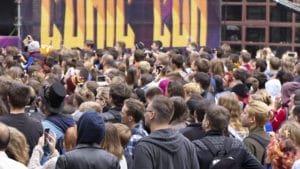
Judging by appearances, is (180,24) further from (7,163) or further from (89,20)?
(7,163)

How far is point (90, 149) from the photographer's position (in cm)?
593

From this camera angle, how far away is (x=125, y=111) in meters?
7.52

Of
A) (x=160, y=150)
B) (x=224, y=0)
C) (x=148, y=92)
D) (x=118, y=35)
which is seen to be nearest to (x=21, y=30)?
(x=118, y=35)

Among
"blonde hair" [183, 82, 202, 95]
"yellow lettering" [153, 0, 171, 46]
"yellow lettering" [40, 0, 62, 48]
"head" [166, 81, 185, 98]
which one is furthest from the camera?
"yellow lettering" [153, 0, 171, 46]

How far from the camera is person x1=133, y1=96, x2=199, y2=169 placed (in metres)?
6.21

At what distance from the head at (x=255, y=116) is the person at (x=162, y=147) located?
134 centimetres

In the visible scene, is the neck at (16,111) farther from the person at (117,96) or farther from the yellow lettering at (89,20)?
the yellow lettering at (89,20)

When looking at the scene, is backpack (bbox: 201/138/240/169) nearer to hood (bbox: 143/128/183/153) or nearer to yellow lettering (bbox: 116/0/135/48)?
hood (bbox: 143/128/183/153)

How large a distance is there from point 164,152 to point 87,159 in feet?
2.27

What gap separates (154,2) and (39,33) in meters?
3.06

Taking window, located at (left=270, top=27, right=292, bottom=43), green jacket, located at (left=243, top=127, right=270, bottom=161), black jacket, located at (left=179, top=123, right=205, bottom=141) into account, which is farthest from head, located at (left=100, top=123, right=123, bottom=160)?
window, located at (left=270, top=27, right=292, bottom=43)

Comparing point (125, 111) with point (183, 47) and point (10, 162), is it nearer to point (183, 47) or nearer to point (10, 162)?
point (10, 162)

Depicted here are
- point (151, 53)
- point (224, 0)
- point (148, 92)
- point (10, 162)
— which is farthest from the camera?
point (224, 0)

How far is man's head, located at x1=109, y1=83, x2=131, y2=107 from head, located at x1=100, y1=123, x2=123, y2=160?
1970 millimetres
